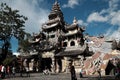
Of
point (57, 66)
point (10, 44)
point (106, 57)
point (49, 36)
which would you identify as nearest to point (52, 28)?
point (49, 36)

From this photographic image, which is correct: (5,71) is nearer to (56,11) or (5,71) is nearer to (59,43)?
(59,43)

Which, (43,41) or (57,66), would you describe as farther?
(43,41)

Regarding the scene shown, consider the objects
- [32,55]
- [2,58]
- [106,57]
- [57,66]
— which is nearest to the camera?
[106,57]

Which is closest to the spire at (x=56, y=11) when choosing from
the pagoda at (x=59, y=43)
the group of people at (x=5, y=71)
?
the pagoda at (x=59, y=43)

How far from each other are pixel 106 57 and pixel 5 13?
19.5 metres

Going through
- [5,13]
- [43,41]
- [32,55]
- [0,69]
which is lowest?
[0,69]

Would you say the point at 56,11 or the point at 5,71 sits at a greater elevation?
the point at 56,11

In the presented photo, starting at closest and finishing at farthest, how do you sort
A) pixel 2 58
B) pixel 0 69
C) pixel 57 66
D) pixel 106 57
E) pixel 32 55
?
pixel 0 69 → pixel 106 57 → pixel 2 58 → pixel 57 66 → pixel 32 55

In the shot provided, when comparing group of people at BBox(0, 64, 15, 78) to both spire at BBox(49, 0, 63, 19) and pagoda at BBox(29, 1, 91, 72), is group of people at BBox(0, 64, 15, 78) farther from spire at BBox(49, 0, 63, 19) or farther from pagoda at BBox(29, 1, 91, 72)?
spire at BBox(49, 0, 63, 19)

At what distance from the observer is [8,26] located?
127 ft

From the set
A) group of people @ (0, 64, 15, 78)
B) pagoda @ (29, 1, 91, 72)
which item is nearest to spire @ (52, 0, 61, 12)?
pagoda @ (29, 1, 91, 72)

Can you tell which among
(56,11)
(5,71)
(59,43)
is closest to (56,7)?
(56,11)

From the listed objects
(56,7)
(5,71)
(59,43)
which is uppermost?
Result: (56,7)

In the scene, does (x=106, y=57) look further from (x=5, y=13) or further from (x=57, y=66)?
(x=5, y=13)
